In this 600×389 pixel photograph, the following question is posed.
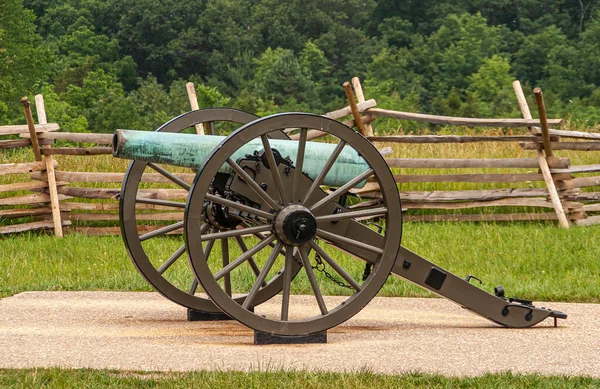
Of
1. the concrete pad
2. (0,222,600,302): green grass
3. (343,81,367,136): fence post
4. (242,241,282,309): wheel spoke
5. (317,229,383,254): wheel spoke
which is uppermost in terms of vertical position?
(343,81,367,136): fence post

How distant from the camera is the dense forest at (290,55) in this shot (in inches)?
1863

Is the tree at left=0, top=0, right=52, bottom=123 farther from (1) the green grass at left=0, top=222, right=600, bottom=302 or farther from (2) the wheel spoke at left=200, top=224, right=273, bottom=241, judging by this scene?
(2) the wheel spoke at left=200, top=224, right=273, bottom=241

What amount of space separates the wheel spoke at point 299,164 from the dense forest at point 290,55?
3471 cm

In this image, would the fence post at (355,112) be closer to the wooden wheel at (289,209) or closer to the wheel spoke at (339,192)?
the wooden wheel at (289,209)

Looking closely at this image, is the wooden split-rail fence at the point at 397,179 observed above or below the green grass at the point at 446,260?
above

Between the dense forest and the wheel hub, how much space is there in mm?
34819

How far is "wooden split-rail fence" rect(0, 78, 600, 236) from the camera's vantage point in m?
14.5

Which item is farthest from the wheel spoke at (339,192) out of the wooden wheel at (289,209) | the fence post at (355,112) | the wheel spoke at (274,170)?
the fence post at (355,112)

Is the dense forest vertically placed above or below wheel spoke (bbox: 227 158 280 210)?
above

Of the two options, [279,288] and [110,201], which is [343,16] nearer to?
[110,201]

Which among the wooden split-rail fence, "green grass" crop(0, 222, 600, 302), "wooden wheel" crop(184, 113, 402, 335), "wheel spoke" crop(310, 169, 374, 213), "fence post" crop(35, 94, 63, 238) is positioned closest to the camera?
"wooden wheel" crop(184, 113, 402, 335)

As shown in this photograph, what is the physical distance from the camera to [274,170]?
7.05 meters

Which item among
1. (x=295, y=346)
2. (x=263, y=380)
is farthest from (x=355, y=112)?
(x=263, y=380)

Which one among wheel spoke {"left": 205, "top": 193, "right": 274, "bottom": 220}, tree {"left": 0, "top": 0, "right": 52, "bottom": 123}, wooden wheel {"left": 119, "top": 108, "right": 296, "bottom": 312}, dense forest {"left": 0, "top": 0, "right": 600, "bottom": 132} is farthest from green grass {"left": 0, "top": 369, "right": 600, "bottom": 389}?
dense forest {"left": 0, "top": 0, "right": 600, "bottom": 132}
